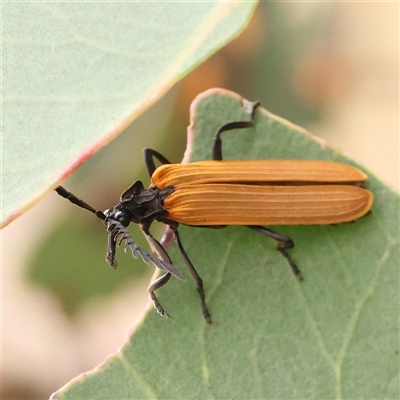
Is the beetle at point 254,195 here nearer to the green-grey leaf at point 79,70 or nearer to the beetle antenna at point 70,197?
the beetle antenna at point 70,197

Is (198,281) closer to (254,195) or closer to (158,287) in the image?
(158,287)

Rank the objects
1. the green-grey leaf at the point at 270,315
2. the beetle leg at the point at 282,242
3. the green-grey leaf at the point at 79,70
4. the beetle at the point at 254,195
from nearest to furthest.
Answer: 1. the green-grey leaf at the point at 79,70
2. the green-grey leaf at the point at 270,315
3. the beetle leg at the point at 282,242
4. the beetle at the point at 254,195

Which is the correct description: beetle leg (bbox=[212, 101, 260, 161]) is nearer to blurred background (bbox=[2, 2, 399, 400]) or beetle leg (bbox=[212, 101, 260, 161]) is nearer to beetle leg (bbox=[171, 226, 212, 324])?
beetle leg (bbox=[171, 226, 212, 324])

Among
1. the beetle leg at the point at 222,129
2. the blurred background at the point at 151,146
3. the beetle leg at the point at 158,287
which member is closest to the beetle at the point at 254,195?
the beetle leg at the point at 222,129

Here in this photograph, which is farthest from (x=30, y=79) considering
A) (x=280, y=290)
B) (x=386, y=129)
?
(x=386, y=129)

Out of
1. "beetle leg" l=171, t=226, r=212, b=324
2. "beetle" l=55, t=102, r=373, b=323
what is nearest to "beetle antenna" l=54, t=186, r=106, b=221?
"beetle" l=55, t=102, r=373, b=323

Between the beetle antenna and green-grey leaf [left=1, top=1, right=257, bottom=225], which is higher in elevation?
green-grey leaf [left=1, top=1, right=257, bottom=225]
